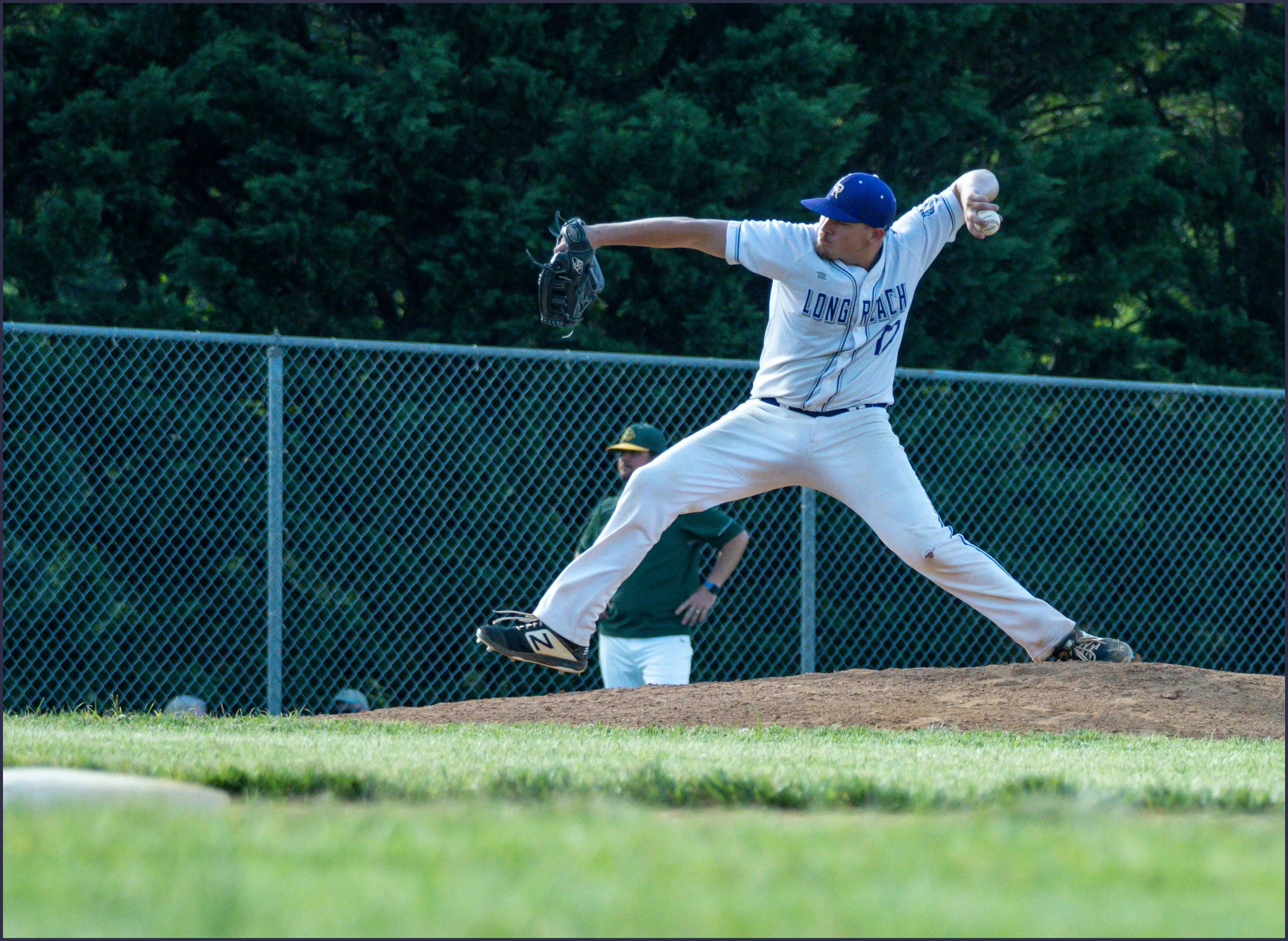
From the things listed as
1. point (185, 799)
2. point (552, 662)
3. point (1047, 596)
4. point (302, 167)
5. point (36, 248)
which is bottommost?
point (1047, 596)

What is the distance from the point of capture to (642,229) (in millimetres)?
5492

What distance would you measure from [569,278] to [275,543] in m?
3.11

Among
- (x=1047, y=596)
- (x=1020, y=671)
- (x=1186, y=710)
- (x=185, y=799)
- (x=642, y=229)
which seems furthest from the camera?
(x=1047, y=596)

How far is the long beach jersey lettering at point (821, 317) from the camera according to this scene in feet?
18.7

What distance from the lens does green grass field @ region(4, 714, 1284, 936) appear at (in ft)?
7.05

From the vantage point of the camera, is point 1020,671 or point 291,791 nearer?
point 291,791

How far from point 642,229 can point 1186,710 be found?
335cm

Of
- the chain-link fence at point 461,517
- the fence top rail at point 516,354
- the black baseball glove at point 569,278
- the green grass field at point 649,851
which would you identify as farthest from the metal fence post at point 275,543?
the green grass field at point 649,851

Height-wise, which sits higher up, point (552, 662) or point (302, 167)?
point (302, 167)

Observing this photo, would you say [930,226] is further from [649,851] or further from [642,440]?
[649,851]

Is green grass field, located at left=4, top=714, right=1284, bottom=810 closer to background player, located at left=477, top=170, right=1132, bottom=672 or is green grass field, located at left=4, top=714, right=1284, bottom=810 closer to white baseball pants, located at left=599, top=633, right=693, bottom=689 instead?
background player, located at left=477, top=170, right=1132, bottom=672

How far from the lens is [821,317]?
571 cm

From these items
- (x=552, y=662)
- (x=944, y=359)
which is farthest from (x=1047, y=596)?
(x=552, y=662)

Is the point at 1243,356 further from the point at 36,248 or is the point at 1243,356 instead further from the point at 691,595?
the point at 36,248
